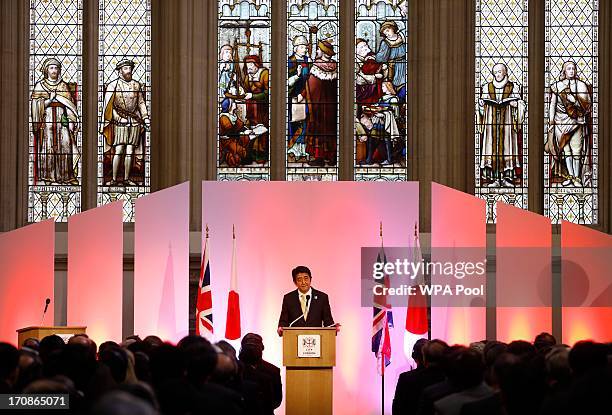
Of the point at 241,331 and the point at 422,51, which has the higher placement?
the point at 422,51

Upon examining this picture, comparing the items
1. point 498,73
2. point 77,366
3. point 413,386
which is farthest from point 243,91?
point 77,366

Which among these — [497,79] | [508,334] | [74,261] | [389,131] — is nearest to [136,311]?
[74,261]

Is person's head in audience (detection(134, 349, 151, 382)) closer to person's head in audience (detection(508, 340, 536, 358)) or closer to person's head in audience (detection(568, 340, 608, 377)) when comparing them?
person's head in audience (detection(508, 340, 536, 358))

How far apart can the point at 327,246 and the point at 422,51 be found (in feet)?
12.4

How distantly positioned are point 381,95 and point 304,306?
14.6ft

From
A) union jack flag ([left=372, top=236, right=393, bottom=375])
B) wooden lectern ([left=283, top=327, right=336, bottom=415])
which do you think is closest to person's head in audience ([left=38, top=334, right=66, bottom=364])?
wooden lectern ([left=283, top=327, right=336, bottom=415])

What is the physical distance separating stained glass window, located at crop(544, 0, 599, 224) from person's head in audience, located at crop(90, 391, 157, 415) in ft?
38.9

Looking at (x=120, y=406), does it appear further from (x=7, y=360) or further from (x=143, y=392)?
(x=7, y=360)

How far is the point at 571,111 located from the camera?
14.4 metres

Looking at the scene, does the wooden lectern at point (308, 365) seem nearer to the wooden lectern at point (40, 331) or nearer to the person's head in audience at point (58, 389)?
the wooden lectern at point (40, 331)

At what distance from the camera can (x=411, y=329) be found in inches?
435

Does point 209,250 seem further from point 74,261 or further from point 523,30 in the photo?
point 523,30

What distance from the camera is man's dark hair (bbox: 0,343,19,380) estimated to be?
4.94 m

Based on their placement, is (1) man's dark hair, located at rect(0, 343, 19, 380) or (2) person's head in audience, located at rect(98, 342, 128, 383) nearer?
(1) man's dark hair, located at rect(0, 343, 19, 380)
